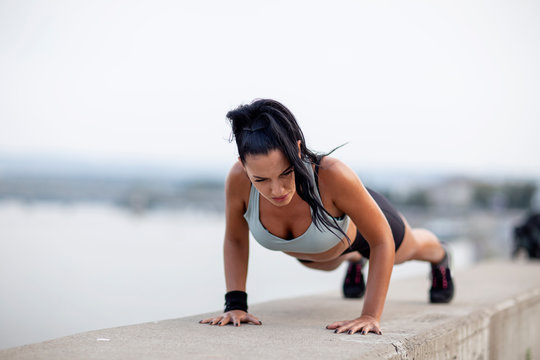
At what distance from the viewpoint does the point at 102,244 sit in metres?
23.2

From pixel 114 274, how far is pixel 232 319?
1217 centimetres

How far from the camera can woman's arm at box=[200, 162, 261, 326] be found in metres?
2.53

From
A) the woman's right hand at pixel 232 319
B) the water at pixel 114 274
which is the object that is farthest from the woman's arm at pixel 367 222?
the water at pixel 114 274

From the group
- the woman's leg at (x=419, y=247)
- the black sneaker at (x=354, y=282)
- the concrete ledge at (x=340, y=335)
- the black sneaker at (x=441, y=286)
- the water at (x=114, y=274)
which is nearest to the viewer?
the concrete ledge at (x=340, y=335)

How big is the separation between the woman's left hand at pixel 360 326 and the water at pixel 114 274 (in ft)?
16.8

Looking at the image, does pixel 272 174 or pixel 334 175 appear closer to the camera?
pixel 272 174

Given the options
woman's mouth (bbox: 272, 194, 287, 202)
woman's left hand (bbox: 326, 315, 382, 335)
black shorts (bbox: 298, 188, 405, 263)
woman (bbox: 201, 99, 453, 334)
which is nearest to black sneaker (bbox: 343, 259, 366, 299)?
black shorts (bbox: 298, 188, 405, 263)

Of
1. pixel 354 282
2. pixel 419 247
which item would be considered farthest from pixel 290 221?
pixel 354 282

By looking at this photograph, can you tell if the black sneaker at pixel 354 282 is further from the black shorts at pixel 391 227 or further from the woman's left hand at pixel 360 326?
the woman's left hand at pixel 360 326

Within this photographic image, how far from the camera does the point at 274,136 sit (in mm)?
2109

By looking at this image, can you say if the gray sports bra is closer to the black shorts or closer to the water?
the black shorts

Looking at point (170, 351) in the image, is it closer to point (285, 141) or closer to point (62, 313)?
point (285, 141)

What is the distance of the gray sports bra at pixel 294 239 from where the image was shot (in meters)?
2.51

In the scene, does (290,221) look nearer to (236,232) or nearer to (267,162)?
(236,232)
